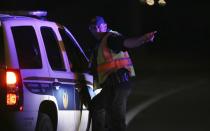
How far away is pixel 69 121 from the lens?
355 inches

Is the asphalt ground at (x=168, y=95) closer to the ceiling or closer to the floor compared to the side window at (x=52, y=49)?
closer to the floor

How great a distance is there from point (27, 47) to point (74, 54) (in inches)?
59.8

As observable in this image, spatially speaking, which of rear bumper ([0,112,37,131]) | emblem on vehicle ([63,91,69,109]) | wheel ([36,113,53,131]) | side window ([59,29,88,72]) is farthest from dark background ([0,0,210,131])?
rear bumper ([0,112,37,131])

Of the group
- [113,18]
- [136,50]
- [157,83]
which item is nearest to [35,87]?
[157,83]

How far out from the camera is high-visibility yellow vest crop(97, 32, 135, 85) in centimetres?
923

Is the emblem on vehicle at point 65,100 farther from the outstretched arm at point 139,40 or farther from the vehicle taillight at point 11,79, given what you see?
the vehicle taillight at point 11,79

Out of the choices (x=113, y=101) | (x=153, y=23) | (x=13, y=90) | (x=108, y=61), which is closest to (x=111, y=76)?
(x=108, y=61)

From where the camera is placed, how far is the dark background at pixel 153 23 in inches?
1587

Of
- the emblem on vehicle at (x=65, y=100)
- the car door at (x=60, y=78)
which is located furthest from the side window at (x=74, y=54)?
the emblem on vehicle at (x=65, y=100)

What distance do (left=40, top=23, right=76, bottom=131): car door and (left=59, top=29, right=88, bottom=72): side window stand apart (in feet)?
1.21

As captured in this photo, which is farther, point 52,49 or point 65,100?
point 52,49

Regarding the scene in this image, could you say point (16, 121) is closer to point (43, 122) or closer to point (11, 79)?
point (11, 79)

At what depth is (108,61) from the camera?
363 inches

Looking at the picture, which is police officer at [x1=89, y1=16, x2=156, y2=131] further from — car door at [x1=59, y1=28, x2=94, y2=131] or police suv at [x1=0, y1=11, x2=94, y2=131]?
police suv at [x1=0, y1=11, x2=94, y2=131]
